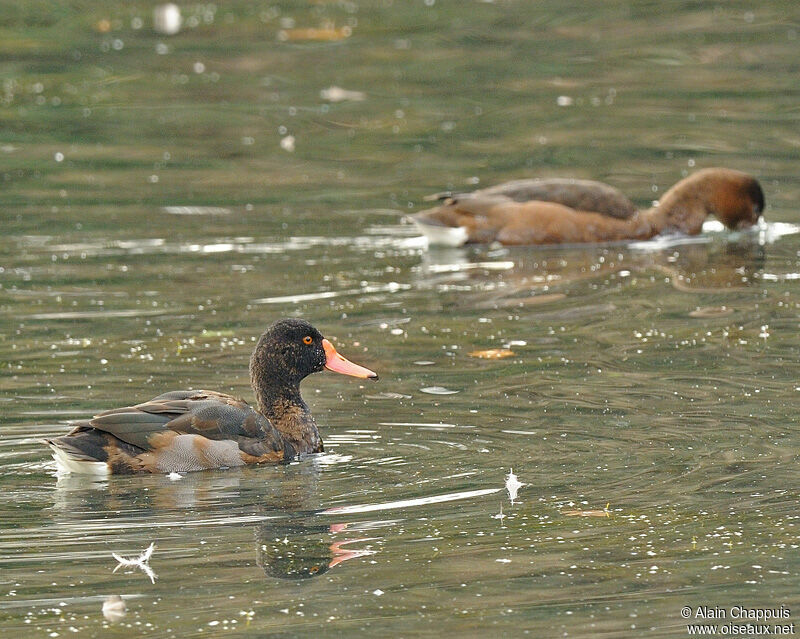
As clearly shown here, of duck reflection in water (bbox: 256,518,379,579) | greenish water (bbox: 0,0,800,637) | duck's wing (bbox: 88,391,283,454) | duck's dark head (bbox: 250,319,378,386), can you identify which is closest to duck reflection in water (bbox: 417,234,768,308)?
greenish water (bbox: 0,0,800,637)

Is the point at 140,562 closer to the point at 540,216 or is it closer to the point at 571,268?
the point at 571,268

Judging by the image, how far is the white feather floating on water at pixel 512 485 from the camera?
25.9 ft

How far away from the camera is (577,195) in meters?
15.0

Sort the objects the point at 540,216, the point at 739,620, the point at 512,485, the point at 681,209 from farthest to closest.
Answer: the point at 681,209 < the point at 540,216 < the point at 512,485 < the point at 739,620

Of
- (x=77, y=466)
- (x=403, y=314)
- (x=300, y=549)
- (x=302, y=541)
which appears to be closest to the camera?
(x=300, y=549)

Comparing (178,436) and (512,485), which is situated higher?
(178,436)

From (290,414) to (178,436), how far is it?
2.70 feet

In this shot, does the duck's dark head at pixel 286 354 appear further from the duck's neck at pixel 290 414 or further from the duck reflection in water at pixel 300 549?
the duck reflection in water at pixel 300 549

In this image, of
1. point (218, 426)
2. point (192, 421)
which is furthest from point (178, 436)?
point (218, 426)

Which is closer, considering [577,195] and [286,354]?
[286,354]

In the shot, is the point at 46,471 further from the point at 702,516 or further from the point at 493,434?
the point at 702,516

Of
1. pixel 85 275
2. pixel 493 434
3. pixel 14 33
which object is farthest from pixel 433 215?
pixel 14 33

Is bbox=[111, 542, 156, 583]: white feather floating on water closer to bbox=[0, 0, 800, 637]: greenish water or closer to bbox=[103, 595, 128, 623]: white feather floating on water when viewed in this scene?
bbox=[0, 0, 800, 637]: greenish water

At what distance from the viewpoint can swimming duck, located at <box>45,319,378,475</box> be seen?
859cm
